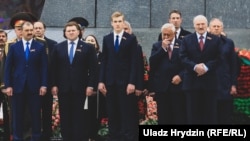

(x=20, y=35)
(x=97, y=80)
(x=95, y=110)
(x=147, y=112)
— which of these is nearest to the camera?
(x=97, y=80)

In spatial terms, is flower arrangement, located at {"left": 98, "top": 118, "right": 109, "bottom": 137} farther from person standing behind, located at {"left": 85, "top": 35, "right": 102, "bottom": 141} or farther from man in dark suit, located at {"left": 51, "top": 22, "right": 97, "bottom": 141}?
man in dark suit, located at {"left": 51, "top": 22, "right": 97, "bottom": 141}

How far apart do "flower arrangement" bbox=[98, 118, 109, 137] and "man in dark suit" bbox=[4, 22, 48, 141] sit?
1561 millimetres

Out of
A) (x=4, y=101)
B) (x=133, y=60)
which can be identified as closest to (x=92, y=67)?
(x=133, y=60)

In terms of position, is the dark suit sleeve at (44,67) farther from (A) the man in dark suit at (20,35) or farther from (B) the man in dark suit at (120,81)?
(B) the man in dark suit at (120,81)

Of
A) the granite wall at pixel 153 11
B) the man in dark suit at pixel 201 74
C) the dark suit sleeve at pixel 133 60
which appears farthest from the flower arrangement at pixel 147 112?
the granite wall at pixel 153 11

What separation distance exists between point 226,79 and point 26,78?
3468mm

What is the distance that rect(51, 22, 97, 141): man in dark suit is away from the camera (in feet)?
41.8

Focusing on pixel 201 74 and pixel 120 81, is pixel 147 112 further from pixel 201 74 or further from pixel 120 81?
pixel 201 74

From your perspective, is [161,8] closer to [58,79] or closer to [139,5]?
[139,5]

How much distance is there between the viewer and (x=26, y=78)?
12.7 metres

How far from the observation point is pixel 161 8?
17078 mm

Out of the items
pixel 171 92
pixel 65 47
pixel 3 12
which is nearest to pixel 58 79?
pixel 65 47

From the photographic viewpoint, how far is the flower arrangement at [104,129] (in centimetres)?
1390

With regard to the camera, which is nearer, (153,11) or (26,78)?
(26,78)
